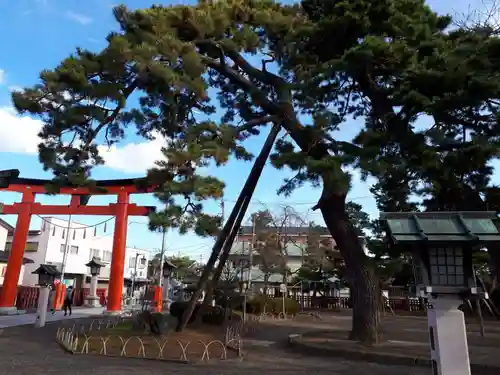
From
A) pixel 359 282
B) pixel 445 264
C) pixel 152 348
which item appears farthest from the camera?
pixel 359 282

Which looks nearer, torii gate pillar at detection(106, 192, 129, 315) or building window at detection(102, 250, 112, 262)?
torii gate pillar at detection(106, 192, 129, 315)

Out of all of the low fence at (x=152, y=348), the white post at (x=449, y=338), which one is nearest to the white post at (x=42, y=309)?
the low fence at (x=152, y=348)

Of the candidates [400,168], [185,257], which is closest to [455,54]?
[400,168]

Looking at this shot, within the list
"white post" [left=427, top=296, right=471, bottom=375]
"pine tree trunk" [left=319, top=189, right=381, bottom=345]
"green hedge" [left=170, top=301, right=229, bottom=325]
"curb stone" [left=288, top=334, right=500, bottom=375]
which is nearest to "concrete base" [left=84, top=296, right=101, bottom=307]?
"green hedge" [left=170, top=301, right=229, bottom=325]

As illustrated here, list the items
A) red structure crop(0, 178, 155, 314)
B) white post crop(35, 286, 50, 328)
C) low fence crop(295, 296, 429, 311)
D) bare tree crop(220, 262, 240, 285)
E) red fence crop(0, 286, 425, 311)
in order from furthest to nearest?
low fence crop(295, 296, 429, 311)
red fence crop(0, 286, 425, 311)
bare tree crop(220, 262, 240, 285)
red structure crop(0, 178, 155, 314)
white post crop(35, 286, 50, 328)

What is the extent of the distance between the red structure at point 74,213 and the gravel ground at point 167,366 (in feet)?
34.9

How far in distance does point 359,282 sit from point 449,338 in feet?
19.0

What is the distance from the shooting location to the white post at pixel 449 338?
189 inches

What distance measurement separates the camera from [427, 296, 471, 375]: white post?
479 centimetres

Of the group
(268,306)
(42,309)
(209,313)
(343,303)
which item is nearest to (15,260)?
(42,309)

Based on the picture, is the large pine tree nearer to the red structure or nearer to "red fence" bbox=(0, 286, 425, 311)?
the red structure

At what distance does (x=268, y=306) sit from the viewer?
22891mm

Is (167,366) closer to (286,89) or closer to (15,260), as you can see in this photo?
(286,89)

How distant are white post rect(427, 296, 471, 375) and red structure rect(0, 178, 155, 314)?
17.0m
